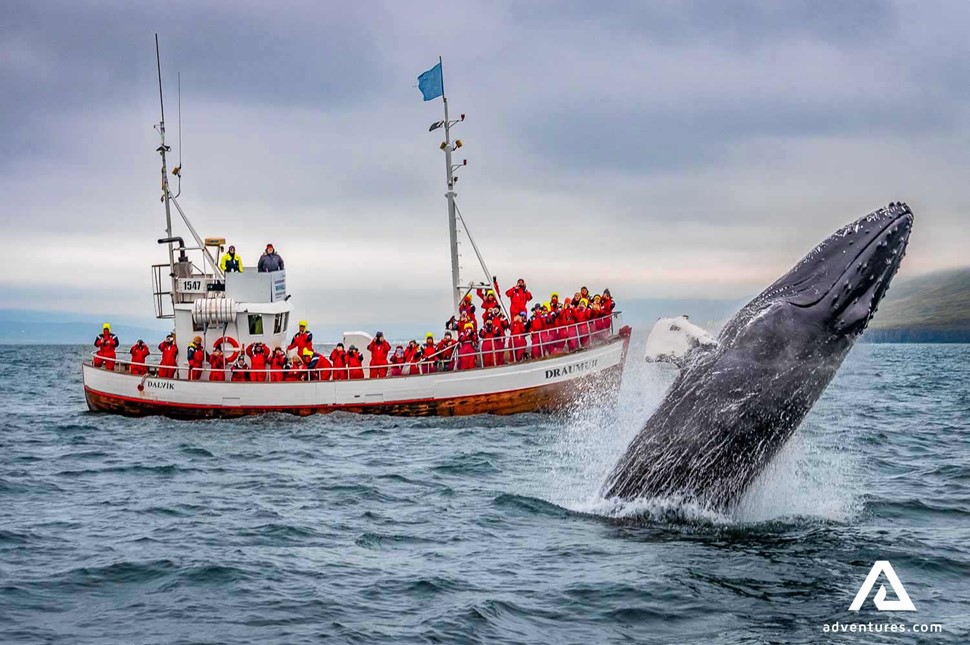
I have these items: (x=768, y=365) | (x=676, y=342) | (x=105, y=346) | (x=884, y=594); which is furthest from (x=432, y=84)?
(x=884, y=594)

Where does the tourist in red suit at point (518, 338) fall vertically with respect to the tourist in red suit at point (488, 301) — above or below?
below

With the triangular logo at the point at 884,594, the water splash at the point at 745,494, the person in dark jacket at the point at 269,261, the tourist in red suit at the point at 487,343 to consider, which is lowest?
the triangular logo at the point at 884,594

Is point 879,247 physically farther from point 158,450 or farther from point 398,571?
point 158,450

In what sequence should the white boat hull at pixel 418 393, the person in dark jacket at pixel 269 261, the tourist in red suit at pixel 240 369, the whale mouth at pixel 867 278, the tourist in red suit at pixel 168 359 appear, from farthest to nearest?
1. the person in dark jacket at pixel 269 261
2. the tourist in red suit at pixel 168 359
3. the tourist in red suit at pixel 240 369
4. the white boat hull at pixel 418 393
5. the whale mouth at pixel 867 278

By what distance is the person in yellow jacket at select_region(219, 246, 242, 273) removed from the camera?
31188 millimetres

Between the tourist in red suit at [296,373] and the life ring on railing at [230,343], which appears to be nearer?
the tourist in red suit at [296,373]

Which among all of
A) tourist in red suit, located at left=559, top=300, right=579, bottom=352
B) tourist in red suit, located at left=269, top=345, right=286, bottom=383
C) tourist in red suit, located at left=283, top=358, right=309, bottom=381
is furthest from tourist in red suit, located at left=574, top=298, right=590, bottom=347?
tourist in red suit, located at left=269, top=345, right=286, bottom=383

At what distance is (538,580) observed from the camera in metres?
9.50

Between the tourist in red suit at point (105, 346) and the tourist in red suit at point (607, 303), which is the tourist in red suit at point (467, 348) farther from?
the tourist in red suit at point (105, 346)

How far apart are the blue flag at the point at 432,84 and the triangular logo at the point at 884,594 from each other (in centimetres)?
2611

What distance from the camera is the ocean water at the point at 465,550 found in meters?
8.40

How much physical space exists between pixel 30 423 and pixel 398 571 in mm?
22315

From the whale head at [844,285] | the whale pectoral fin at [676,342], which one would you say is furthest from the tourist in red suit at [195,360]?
the whale head at [844,285]

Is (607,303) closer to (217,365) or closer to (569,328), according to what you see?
(569,328)
